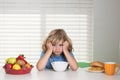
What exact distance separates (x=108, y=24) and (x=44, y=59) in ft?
5.33

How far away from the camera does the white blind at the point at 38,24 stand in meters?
3.47

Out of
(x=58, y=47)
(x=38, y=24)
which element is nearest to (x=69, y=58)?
(x=58, y=47)

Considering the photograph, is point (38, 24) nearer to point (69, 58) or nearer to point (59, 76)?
point (69, 58)

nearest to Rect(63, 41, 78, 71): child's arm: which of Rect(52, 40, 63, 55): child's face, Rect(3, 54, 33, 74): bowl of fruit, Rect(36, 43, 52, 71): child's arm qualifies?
Rect(52, 40, 63, 55): child's face

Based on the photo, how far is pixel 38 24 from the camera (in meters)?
3.51

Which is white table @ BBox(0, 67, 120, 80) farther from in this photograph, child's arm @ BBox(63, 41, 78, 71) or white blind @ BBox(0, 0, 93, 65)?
white blind @ BBox(0, 0, 93, 65)

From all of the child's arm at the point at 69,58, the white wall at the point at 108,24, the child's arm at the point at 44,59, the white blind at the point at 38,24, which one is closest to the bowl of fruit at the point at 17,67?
the child's arm at the point at 44,59

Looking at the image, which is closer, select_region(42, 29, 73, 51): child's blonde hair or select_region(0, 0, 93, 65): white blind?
select_region(42, 29, 73, 51): child's blonde hair

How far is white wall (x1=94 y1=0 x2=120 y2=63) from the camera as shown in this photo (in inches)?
135

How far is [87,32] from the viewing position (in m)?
3.52

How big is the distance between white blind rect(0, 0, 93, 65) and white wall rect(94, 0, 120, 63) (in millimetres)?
107

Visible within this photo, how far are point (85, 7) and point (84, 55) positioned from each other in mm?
665

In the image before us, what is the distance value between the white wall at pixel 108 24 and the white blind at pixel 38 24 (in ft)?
0.35

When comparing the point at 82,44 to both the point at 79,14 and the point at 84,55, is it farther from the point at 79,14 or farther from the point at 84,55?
the point at 79,14
